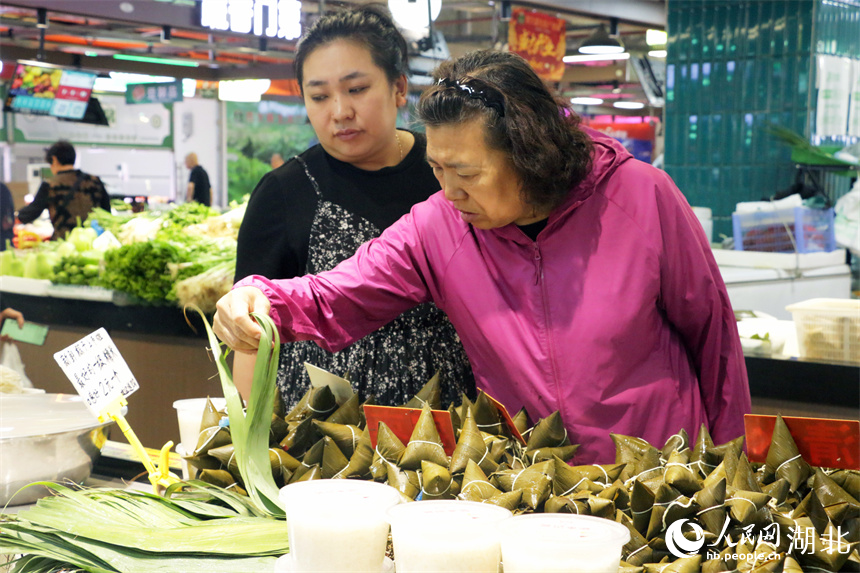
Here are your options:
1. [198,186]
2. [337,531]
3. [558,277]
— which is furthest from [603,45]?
[337,531]

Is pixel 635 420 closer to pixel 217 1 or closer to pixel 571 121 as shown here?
pixel 571 121

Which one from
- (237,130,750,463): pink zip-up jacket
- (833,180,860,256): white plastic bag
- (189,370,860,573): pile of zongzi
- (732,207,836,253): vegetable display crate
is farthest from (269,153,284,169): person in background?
(189,370,860,573): pile of zongzi

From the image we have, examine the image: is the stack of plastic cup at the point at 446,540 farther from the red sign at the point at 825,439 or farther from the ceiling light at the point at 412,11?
the ceiling light at the point at 412,11

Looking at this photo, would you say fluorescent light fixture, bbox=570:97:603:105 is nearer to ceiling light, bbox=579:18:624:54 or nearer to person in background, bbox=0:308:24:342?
ceiling light, bbox=579:18:624:54

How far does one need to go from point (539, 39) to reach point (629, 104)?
31.8 ft

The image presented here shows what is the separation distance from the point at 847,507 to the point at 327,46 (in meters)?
1.52

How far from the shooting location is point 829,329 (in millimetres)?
3080

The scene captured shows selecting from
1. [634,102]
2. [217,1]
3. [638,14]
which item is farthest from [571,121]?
[634,102]

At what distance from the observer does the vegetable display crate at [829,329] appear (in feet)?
9.96

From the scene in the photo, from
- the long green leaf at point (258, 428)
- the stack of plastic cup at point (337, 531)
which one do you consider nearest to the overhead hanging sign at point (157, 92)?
the long green leaf at point (258, 428)

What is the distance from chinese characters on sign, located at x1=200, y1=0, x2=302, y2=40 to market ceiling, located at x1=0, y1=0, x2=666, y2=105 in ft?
0.55

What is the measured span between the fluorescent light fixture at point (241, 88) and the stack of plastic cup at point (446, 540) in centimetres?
1024

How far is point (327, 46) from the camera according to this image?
2.03 m

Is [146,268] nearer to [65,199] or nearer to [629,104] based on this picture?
[65,199]
